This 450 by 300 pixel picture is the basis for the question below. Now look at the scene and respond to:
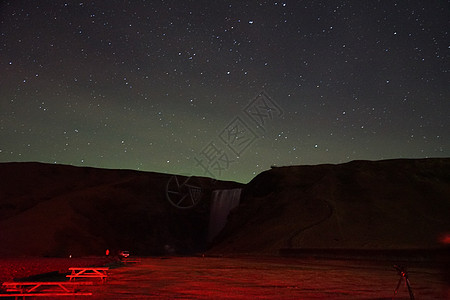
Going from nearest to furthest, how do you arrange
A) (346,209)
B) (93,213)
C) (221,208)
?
(346,209)
(93,213)
(221,208)

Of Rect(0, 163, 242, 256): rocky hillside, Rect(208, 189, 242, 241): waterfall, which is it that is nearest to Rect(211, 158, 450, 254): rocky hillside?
Rect(208, 189, 242, 241): waterfall

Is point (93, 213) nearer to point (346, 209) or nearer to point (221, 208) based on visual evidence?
point (221, 208)

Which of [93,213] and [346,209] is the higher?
[93,213]

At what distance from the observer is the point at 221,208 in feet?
249

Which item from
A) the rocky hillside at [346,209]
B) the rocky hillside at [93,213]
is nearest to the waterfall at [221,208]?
the rocky hillside at [93,213]

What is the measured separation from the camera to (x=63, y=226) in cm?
6259

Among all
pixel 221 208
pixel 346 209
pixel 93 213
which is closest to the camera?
pixel 346 209

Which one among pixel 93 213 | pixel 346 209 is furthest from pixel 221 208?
pixel 346 209

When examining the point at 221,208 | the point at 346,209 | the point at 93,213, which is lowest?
the point at 346,209

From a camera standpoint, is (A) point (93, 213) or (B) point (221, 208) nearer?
(A) point (93, 213)

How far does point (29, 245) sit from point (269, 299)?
50.8m

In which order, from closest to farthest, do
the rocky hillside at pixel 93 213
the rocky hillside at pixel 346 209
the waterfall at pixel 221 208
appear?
the rocky hillside at pixel 346 209 < the rocky hillside at pixel 93 213 < the waterfall at pixel 221 208

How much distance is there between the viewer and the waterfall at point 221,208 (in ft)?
242

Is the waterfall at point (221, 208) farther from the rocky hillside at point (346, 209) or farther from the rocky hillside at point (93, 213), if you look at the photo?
the rocky hillside at point (346, 209)
